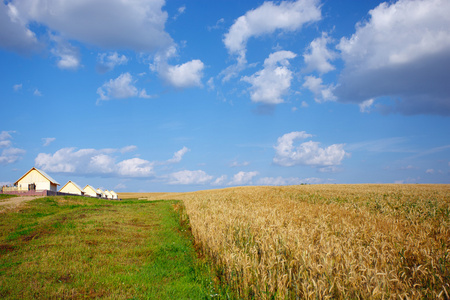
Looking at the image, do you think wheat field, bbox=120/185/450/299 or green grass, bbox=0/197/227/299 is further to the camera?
green grass, bbox=0/197/227/299

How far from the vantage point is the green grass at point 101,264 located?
23.0ft

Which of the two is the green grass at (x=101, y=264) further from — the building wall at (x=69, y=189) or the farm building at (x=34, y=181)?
the building wall at (x=69, y=189)

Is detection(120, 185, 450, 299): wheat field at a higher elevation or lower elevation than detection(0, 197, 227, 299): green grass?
higher

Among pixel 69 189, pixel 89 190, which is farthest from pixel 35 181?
pixel 89 190

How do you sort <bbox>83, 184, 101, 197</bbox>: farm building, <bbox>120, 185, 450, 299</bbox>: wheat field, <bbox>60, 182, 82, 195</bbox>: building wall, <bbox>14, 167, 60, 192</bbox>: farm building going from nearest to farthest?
1. <bbox>120, 185, 450, 299</bbox>: wheat field
2. <bbox>14, 167, 60, 192</bbox>: farm building
3. <bbox>60, 182, 82, 195</bbox>: building wall
4. <bbox>83, 184, 101, 197</bbox>: farm building

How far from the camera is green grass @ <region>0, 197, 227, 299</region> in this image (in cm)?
702

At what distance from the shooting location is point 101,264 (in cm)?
913

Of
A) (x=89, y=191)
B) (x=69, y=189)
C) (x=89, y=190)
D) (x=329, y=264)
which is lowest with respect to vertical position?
(x=89, y=191)

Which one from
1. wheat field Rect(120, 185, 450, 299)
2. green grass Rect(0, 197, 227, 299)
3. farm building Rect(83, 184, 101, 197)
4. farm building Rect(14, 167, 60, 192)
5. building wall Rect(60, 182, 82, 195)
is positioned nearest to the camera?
wheat field Rect(120, 185, 450, 299)

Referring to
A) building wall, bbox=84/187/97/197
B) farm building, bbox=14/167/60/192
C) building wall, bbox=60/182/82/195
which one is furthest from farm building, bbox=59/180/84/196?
farm building, bbox=14/167/60/192

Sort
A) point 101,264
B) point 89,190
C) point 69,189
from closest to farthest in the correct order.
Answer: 1. point 101,264
2. point 69,189
3. point 89,190

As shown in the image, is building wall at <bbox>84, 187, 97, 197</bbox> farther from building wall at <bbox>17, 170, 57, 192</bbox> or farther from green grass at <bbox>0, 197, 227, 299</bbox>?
green grass at <bbox>0, 197, 227, 299</bbox>

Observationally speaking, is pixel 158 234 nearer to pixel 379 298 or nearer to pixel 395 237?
pixel 395 237

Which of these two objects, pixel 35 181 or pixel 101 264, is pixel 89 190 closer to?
pixel 35 181
